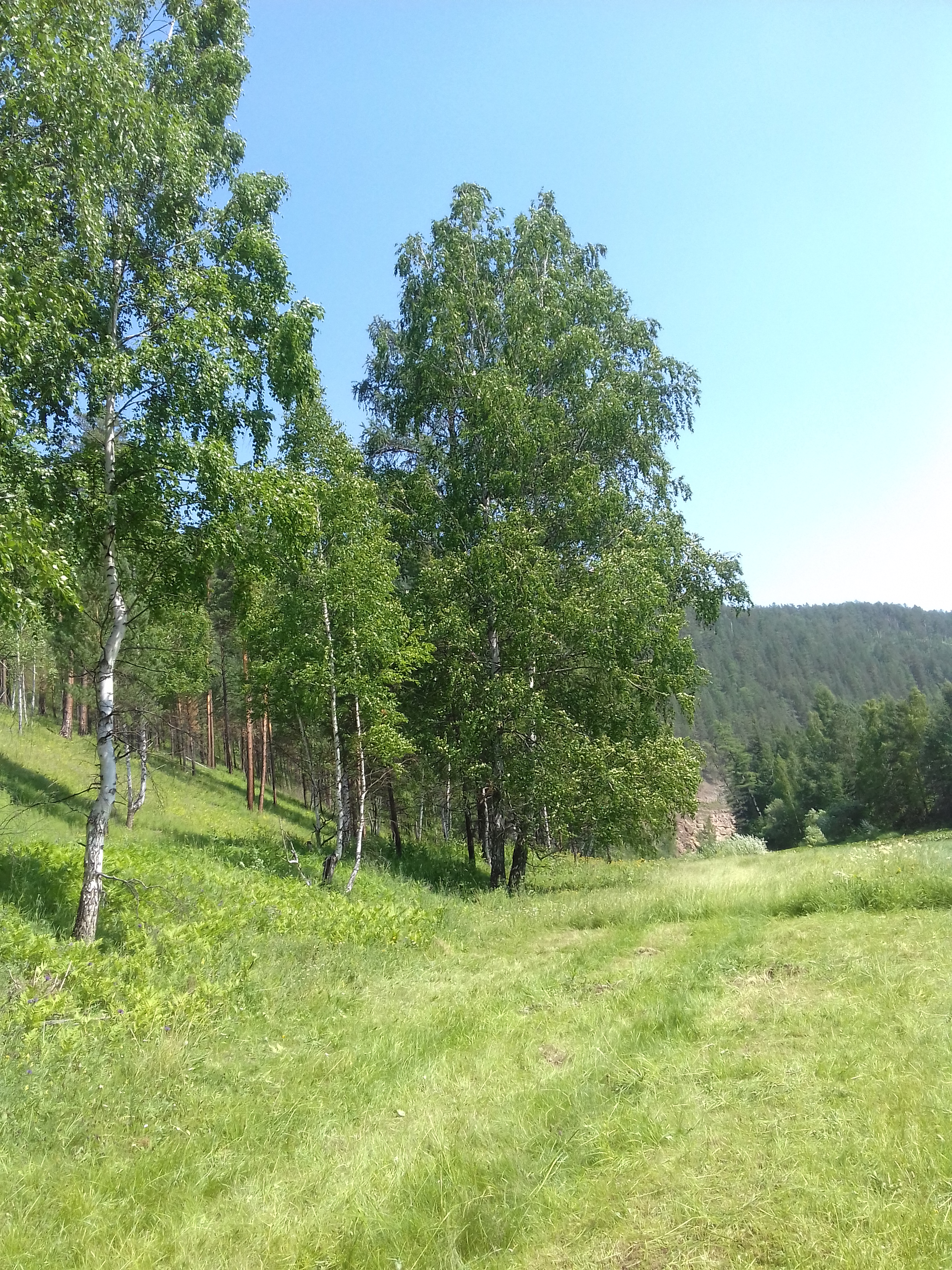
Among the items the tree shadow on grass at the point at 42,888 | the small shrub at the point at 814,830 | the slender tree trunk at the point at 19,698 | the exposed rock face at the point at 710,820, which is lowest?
Answer: the exposed rock face at the point at 710,820

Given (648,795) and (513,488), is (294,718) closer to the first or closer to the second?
(513,488)

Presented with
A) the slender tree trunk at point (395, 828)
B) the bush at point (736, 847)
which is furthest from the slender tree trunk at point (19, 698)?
the bush at point (736, 847)

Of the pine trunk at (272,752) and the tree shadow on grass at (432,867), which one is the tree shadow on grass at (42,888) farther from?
the pine trunk at (272,752)

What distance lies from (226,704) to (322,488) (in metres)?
27.7

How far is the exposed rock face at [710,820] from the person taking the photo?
77312mm

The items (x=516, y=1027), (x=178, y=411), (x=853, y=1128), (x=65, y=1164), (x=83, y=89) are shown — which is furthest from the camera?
(x=178, y=411)

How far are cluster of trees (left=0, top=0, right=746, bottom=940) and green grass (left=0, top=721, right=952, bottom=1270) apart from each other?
73.8 inches

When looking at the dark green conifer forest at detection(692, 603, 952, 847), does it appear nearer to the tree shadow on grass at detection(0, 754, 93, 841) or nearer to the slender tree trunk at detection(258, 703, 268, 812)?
the tree shadow on grass at detection(0, 754, 93, 841)

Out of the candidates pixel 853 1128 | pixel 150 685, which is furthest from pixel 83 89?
pixel 150 685

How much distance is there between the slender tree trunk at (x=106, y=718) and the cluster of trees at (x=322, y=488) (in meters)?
0.05

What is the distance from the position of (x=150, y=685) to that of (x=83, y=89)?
1513cm

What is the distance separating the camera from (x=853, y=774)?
7556 cm

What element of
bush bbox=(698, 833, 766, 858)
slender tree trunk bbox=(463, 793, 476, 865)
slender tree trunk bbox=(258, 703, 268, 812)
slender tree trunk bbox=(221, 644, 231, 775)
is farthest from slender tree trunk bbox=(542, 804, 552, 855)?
slender tree trunk bbox=(221, 644, 231, 775)

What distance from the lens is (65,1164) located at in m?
4.19
